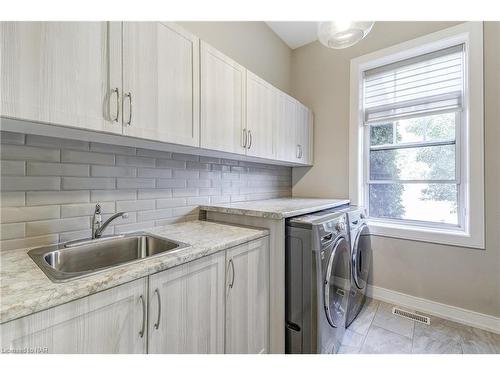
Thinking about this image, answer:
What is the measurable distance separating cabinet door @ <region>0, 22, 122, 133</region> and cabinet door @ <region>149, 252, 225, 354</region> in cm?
74

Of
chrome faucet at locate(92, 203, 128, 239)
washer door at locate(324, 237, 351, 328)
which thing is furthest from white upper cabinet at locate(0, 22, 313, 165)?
washer door at locate(324, 237, 351, 328)

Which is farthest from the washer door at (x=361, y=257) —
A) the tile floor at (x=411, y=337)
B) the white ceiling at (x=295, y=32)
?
the white ceiling at (x=295, y=32)

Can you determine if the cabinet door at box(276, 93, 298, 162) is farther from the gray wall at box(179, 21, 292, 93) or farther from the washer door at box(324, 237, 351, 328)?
the washer door at box(324, 237, 351, 328)

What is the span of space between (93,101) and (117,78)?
166mm

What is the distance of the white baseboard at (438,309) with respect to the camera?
Answer: 5.94ft

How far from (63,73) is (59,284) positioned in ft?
2.65

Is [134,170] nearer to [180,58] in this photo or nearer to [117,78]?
[117,78]

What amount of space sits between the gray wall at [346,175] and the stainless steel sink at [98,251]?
2048 millimetres

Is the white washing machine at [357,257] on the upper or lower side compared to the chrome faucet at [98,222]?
lower

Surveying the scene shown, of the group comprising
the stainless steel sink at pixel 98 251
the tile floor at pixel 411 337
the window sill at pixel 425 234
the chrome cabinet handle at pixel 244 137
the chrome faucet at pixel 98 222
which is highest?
the chrome cabinet handle at pixel 244 137

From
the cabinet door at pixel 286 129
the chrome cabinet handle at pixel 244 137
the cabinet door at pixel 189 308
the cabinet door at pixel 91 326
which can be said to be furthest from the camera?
the cabinet door at pixel 286 129

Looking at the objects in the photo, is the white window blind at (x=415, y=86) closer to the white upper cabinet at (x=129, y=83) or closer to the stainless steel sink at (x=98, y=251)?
the white upper cabinet at (x=129, y=83)

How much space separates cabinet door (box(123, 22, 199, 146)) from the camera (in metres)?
1.09

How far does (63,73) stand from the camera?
2.91 feet
